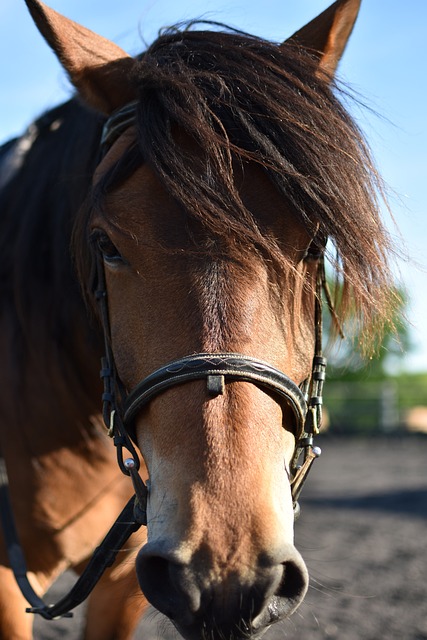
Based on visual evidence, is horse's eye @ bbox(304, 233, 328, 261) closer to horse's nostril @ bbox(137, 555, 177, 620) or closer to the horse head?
the horse head

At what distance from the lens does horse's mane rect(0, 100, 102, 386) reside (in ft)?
9.58

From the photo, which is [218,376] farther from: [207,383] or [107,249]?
[107,249]

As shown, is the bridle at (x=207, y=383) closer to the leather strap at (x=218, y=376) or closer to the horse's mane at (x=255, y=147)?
the leather strap at (x=218, y=376)

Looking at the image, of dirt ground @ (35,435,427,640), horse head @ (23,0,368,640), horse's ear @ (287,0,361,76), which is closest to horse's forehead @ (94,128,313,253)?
horse head @ (23,0,368,640)

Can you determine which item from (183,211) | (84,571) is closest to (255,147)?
(183,211)

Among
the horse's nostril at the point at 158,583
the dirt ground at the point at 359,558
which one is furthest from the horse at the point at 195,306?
the dirt ground at the point at 359,558

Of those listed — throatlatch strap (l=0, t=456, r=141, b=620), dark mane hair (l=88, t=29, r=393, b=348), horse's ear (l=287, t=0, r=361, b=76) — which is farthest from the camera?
horse's ear (l=287, t=0, r=361, b=76)

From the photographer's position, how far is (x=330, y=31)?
2.66 metres

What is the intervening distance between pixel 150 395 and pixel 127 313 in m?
0.31

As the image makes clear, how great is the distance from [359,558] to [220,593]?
6450 mm

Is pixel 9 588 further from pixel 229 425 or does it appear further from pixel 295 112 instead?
pixel 295 112

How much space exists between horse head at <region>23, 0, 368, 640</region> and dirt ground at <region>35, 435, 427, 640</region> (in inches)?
19.5

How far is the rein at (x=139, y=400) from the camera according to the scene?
1.83m

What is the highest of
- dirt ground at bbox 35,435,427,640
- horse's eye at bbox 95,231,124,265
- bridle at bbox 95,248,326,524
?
horse's eye at bbox 95,231,124,265
